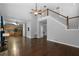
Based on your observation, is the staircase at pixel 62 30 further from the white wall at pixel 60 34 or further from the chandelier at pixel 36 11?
the chandelier at pixel 36 11

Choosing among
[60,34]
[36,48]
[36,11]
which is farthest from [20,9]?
[60,34]

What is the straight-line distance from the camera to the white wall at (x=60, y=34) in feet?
7.06

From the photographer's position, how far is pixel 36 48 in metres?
2.22

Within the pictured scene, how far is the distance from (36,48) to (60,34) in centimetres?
55

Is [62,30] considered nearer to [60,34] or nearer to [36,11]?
[60,34]

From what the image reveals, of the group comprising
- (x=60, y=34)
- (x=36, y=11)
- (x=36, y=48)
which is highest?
(x=36, y=11)

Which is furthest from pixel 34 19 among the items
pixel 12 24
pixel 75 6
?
pixel 75 6

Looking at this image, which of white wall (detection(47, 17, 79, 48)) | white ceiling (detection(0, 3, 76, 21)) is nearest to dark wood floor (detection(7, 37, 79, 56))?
white wall (detection(47, 17, 79, 48))

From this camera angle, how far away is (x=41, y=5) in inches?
89.3

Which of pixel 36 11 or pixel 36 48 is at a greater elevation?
pixel 36 11

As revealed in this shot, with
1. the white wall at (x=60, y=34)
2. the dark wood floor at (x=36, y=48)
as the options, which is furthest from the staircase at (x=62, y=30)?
the dark wood floor at (x=36, y=48)

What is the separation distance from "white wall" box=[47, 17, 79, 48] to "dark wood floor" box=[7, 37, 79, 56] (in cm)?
10

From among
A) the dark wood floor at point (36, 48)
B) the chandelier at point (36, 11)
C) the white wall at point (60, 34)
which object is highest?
the chandelier at point (36, 11)

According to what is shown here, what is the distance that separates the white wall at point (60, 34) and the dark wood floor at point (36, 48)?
10cm
